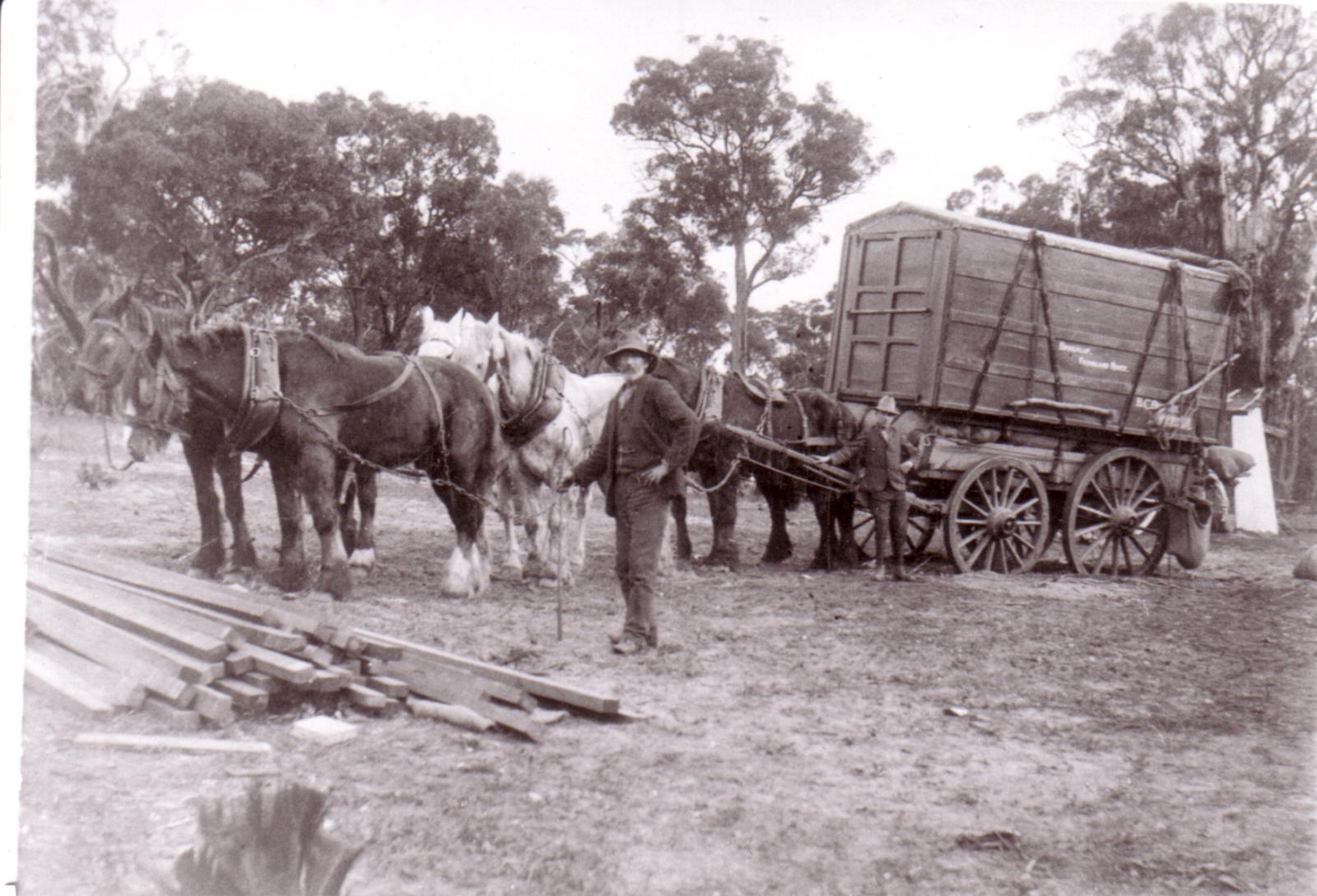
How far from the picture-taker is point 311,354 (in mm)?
7219

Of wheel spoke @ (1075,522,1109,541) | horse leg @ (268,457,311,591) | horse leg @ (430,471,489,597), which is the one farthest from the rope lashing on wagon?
horse leg @ (268,457,311,591)

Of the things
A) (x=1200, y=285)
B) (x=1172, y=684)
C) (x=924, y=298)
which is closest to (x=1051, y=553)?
(x=1200, y=285)

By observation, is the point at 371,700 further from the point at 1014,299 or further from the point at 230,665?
the point at 1014,299

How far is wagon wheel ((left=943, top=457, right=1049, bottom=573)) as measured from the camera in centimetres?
950

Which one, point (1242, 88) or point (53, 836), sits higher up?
point (1242, 88)

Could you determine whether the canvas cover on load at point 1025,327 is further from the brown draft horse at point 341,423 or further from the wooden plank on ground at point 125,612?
the wooden plank on ground at point 125,612

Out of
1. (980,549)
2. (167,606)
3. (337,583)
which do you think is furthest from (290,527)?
(980,549)

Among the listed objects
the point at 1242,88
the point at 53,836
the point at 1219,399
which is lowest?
the point at 53,836

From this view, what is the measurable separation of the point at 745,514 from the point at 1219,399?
7449 millimetres

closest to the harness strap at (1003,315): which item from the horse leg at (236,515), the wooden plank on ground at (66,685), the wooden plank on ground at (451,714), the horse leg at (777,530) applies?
the horse leg at (777,530)

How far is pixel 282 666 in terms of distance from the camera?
4457mm

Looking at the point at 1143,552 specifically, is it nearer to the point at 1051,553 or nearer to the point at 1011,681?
the point at 1051,553

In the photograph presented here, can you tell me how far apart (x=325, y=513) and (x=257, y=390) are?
875 millimetres

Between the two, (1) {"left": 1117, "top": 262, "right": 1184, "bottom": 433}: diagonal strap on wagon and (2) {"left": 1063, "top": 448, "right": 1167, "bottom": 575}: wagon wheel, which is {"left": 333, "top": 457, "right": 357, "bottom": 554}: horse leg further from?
(1) {"left": 1117, "top": 262, "right": 1184, "bottom": 433}: diagonal strap on wagon
